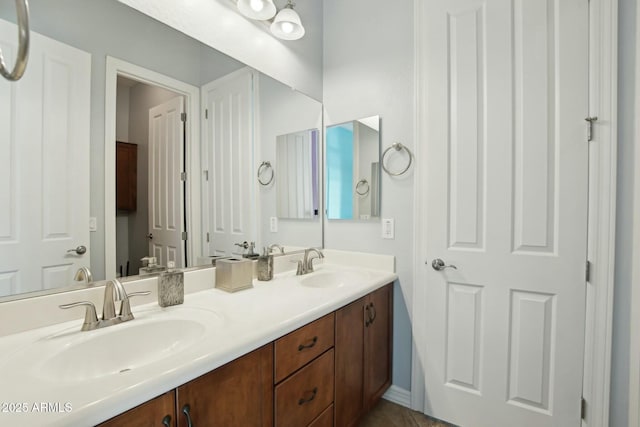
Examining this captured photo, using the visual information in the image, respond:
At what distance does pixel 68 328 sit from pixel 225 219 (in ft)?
2.45

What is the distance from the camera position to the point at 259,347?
0.91m

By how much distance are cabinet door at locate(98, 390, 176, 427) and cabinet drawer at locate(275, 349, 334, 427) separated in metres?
0.38

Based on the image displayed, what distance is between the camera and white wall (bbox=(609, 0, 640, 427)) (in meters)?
1.22

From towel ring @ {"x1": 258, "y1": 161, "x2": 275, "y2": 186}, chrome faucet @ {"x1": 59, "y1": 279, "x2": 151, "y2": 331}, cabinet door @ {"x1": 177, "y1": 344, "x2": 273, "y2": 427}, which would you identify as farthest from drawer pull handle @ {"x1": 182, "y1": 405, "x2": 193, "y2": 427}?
towel ring @ {"x1": 258, "y1": 161, "x2": 275, "y2": 186}

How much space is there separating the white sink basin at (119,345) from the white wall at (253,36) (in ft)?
3.97

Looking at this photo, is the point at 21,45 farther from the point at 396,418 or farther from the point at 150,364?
the point at 396,418

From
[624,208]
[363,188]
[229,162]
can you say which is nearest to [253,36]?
[229,162]

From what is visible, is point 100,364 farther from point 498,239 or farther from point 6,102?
point 498,239

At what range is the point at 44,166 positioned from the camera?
95 cm

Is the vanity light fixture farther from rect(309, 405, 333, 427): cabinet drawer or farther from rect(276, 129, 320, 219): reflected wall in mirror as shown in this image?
rect(309, 405, 333, 427): cabinet drawer

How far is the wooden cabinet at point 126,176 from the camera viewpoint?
1.11m

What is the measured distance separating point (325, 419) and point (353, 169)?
1.42m

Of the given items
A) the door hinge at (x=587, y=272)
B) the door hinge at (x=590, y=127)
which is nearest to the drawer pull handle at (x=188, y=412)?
the door hinge at (x=587, y=272)

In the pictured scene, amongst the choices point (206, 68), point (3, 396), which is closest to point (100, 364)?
point (3, 396)
